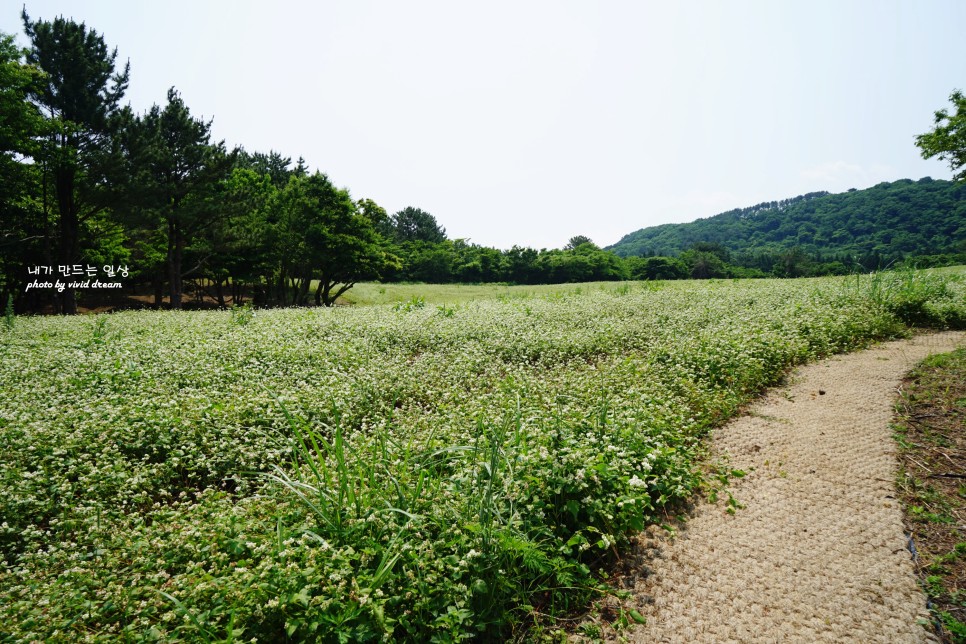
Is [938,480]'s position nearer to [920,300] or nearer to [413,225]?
[920,300]

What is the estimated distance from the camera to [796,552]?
12.8 feet

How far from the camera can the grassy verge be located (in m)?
3.39

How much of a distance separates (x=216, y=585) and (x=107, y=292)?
51.3 metres

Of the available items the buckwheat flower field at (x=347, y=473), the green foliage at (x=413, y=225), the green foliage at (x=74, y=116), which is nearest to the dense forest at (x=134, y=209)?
the green foliage at (x=74, y=116)

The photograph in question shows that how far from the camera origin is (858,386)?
24.4 ft

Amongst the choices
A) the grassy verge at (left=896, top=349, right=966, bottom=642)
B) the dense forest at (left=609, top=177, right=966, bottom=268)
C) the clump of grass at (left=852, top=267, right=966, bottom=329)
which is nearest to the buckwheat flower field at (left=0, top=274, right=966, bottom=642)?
the clump of grass at (left=852, top=267, right=966, bottom=329)

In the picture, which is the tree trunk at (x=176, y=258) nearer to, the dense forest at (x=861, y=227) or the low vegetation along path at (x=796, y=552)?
the low vegetation along path at (x=796, y=552)

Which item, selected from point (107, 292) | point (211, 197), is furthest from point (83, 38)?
point (107, 292)

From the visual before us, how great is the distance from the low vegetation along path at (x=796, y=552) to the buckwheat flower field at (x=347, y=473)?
48cm

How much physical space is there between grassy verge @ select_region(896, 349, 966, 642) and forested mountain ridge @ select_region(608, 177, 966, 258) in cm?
3978

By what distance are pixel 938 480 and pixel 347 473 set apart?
20.4ft

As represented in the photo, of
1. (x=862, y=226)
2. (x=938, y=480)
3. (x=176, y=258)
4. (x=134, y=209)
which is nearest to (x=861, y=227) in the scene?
(x=862, y=226)

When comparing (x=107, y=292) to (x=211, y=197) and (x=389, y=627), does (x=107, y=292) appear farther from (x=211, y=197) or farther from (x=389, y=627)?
(x=389, y=627)

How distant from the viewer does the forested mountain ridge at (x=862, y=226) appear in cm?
6451
